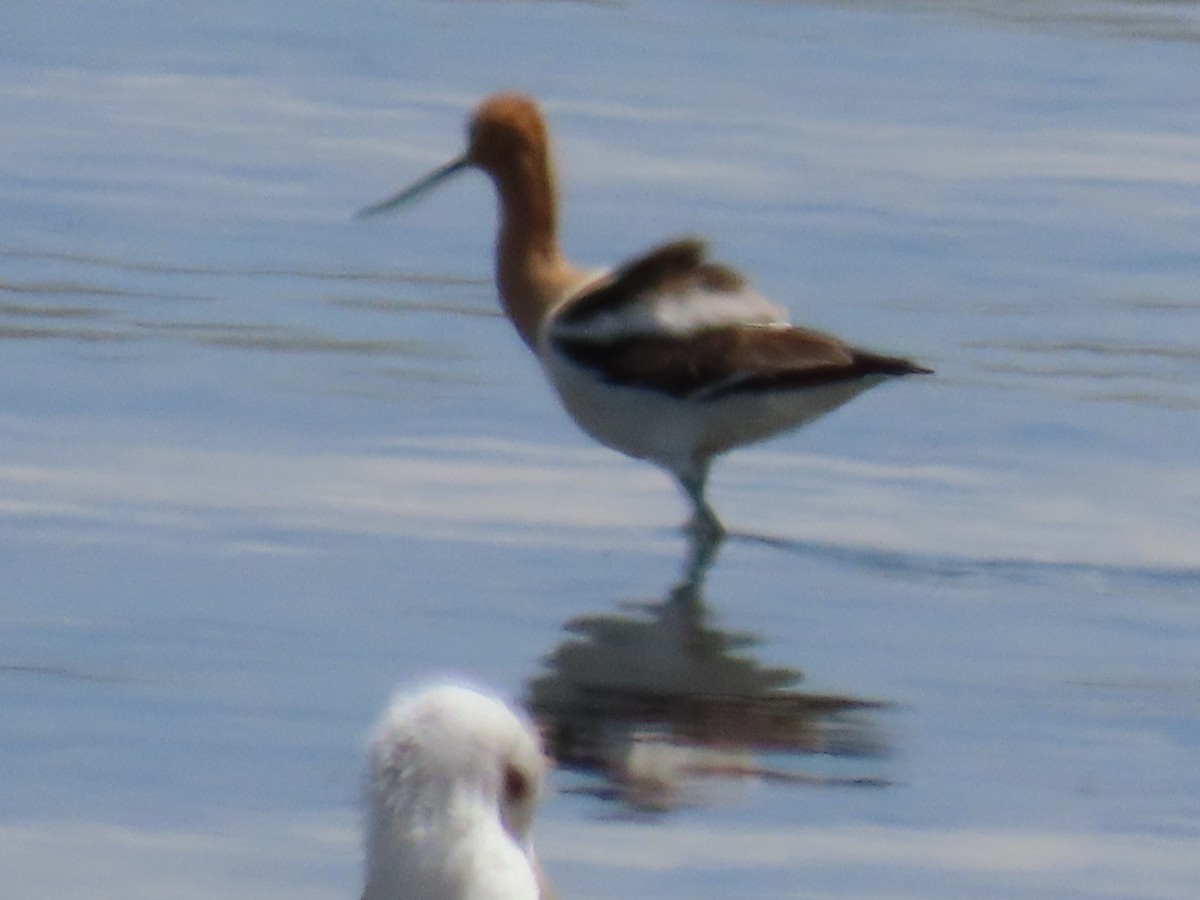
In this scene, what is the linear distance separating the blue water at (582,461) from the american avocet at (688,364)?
0.24m

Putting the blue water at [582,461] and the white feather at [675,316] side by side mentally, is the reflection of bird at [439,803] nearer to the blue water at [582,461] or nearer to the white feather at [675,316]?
the blue water at [582,461]

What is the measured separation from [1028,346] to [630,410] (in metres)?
3.06

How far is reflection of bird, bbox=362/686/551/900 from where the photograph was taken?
A: 4.02m

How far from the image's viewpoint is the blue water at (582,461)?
7.05m

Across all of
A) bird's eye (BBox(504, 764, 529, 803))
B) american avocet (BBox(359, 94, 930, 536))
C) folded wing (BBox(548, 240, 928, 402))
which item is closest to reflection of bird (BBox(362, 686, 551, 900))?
bird's eye (BBox(504, 764, 529, 803))

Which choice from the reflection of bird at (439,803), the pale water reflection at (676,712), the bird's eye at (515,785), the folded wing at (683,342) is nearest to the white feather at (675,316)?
the folded wing at (683,342)

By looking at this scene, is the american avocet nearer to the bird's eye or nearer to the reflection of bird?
the bird's eye

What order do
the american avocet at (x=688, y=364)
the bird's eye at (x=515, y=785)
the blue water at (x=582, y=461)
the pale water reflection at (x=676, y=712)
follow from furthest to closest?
the american avocet at (x=688, y=364) < the pale water reflection at (x=676, y=712) < the blue water at (x=582, y=461) < the bird's eye at (x=515, y=785)

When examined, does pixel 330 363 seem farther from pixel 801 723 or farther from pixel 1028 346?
pixel 801 723

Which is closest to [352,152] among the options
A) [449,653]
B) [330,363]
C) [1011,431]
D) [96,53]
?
[96,53]

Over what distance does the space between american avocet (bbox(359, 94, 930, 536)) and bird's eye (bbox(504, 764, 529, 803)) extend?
5.63 m

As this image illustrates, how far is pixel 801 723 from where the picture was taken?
7.77 m

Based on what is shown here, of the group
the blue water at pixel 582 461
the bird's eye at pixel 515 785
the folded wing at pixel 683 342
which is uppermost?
the bird's eye at pixel 515 785

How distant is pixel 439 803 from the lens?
13.2 ft
